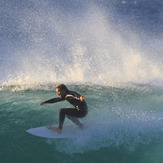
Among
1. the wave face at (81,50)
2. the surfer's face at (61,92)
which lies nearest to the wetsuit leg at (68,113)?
the surfer's face at (61,92)

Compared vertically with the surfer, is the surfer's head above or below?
above

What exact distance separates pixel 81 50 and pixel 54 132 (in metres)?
12.0

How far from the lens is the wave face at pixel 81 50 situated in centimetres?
1260

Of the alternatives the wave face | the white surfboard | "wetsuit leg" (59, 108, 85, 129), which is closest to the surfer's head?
"wetsuit leg" (59, 108, 85, 129)

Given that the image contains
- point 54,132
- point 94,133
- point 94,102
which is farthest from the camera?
point 94,102

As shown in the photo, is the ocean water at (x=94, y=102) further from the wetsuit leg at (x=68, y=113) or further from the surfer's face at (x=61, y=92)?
the surfer's face at (x=61, y=92)

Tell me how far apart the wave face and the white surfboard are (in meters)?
5.87

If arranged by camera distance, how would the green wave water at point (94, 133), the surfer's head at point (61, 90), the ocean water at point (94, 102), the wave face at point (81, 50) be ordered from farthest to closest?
the wave face at point (81, 50), the surfer's head at point (61, 90), the ocean water at point (94, 102), the green wave water at point (94, 133)

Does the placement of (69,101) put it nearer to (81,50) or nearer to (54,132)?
(54,132)

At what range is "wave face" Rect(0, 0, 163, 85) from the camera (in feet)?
41.3

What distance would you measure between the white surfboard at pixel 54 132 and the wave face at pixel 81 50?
5869mm

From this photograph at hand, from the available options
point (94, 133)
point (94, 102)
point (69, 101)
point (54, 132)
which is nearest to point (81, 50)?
point (94, 102)

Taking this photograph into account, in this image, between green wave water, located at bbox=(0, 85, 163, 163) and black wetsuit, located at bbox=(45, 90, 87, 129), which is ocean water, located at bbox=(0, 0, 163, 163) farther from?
black wetsuit, located at bbox=(45, 90, 87, 129)

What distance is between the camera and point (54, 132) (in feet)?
16.5
